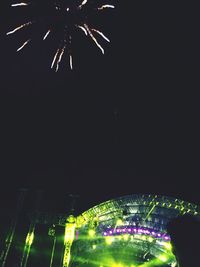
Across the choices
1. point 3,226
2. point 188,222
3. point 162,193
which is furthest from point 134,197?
point 188,222

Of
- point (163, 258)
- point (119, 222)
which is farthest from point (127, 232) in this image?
point (163, 258)

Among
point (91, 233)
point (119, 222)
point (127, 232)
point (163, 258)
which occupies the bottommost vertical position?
point (163, 258)

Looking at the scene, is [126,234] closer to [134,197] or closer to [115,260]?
[134,197]

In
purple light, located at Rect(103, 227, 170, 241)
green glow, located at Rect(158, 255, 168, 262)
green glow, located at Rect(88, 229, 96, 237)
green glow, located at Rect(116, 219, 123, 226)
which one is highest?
green glow, located at Rect(116, 219, 123, 226)

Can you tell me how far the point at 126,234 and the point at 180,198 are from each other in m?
5.41

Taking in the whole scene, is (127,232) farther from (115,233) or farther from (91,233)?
(91,233)

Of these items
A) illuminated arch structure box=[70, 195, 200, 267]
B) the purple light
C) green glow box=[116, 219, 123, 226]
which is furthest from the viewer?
the purple light

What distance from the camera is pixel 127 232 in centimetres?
1734

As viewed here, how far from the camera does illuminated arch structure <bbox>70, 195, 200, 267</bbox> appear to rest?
15.0 metres

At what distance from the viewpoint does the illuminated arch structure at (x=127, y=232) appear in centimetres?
1496

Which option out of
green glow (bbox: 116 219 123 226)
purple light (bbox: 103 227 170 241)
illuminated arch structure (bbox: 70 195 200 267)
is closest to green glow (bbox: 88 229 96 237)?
illuminated arch structure (bbox: 70 195 200 267)

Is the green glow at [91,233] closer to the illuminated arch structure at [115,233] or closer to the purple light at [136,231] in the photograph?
the illuminated arch structure at [115,233]

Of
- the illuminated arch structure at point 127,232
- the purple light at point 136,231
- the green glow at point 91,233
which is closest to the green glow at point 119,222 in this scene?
the illuminated arch structure at point 127,232

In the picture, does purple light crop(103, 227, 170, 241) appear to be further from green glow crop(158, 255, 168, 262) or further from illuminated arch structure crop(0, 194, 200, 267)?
green glow crop(158, 255, 168, 262)
